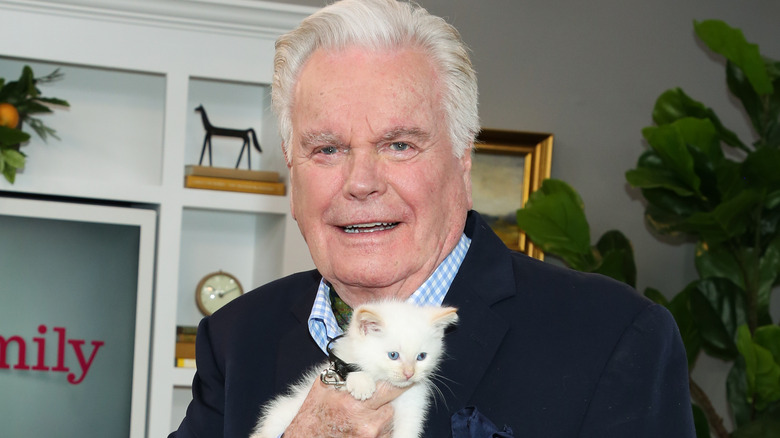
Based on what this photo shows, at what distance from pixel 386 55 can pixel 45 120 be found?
A: 6.76 ft

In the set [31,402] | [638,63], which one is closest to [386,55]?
[31,402]

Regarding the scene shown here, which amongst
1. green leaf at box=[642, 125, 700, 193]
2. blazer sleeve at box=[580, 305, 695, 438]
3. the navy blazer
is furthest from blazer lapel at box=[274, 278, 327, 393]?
green leaf at box=[642, 125, 700, 193]

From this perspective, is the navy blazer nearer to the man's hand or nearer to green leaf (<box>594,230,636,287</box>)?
the man's hand

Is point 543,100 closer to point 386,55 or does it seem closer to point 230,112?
point 230,112

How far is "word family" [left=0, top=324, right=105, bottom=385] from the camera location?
2.88m

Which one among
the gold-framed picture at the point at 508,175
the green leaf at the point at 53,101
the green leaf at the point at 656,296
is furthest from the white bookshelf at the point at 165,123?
the green leaf at the point at 656,296

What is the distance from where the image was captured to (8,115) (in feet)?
9.30

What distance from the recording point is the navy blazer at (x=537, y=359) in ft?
4.15

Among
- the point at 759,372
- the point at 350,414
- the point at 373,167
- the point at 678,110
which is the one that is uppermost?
the point at 678,110

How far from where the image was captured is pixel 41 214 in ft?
9.45

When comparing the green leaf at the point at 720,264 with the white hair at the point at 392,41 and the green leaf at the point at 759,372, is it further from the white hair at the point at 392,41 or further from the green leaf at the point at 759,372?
the white hair at the point at 392,41

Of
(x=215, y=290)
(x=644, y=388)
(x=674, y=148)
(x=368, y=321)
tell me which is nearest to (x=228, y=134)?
(x=215, y=290)

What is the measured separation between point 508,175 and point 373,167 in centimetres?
208

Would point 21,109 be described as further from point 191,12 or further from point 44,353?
point 44,353
